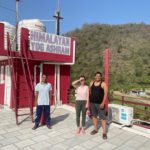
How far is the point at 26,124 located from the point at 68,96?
3782mm

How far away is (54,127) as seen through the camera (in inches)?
217

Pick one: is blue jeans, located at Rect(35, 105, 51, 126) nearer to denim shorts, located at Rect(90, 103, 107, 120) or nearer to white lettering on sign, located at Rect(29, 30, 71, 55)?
denim shorts, located at Rect(90, 103, 107, 120)

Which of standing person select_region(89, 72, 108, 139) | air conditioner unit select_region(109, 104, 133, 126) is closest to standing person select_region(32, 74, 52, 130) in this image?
standing person select_region(89, 72, 108, 139)

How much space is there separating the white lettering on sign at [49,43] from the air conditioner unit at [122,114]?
362cm

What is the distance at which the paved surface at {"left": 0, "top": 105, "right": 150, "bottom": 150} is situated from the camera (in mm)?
4164

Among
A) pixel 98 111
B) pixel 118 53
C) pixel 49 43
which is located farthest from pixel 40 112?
pixel 118 53

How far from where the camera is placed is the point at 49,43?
808cm

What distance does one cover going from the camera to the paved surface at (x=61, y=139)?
4164mm

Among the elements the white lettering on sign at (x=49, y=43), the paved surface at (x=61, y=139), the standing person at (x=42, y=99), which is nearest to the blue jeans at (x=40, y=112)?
the standing person at (x=42, y=99)

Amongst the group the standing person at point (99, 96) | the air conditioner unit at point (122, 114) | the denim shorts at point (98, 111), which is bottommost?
the air conditioner unit at point (122, 114)

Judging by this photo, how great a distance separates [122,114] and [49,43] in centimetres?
417

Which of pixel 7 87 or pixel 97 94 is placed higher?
pixel 97 94

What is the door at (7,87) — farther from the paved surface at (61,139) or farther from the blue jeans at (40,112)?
the blue jeans at (40,112)

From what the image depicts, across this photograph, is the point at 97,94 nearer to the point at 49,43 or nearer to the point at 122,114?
the point at 122,114
